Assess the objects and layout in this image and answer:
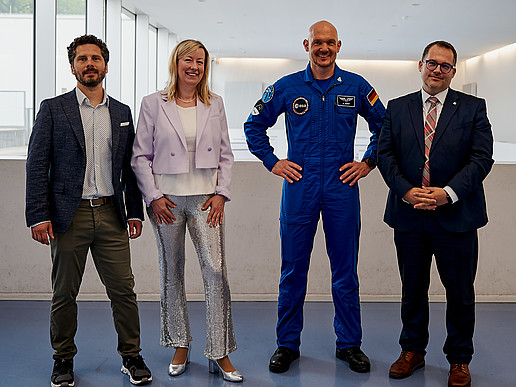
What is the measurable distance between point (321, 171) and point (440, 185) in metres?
0.56

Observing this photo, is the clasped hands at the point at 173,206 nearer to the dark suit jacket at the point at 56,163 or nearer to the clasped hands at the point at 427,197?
the dark suit jacket at the point at 56,163

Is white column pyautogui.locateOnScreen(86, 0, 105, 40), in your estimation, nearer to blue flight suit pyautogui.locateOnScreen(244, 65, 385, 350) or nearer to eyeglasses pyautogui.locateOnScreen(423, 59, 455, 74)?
blue flight suit pyautogui.locateOnScreen(244, 65, 385, 350)

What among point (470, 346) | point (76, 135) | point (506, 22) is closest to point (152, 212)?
point (76, 135)

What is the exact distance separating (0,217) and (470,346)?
10.1ft

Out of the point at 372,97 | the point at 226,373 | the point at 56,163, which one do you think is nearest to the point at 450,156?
the point at 372,97

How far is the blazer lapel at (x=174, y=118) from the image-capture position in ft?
8.75

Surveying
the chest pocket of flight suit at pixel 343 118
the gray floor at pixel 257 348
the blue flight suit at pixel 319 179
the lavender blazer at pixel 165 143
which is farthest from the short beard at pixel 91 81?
the gray floor at pixel 257 348

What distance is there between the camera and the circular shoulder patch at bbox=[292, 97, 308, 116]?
2.87 metres

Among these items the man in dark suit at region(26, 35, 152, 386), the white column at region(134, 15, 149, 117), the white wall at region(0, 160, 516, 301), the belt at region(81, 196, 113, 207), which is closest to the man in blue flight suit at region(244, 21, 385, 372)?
the man in dark suit at region(26, 35, 152, 386)

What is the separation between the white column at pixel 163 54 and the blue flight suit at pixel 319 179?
1.19m

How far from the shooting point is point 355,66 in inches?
157

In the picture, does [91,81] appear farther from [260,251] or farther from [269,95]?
[260,251]

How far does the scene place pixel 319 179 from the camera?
2.88 metres

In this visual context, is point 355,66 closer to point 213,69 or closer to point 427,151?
point 213,69
